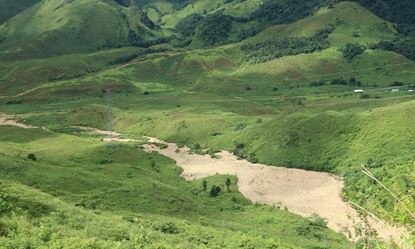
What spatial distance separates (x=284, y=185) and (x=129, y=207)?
3743cm

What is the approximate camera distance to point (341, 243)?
2432 inches

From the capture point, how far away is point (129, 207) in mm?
63844

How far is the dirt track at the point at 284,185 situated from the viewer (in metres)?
76.5

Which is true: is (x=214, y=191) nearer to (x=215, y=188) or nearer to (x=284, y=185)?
(x=215, y=188)

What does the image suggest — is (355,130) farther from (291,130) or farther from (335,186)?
(335,186)

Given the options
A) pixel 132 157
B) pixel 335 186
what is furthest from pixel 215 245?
Answer: pixel 132 157

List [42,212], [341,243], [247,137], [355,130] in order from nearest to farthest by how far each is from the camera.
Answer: [42,212] → [341,243] → [355,130] → [247,137]

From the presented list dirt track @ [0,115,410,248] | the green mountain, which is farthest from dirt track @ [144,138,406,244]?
the green mountain

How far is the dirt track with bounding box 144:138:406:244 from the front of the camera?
3012 inches

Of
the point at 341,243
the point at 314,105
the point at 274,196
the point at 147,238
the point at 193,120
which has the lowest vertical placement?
the point at 314,105

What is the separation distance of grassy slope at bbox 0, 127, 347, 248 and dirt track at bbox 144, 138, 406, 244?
150 inches

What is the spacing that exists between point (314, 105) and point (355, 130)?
5322 centimetres

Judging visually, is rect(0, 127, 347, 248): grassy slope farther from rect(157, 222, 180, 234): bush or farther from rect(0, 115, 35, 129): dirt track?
rect(0, 115, 35, 129): dirt track

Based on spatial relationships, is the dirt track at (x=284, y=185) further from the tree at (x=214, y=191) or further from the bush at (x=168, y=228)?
the bush at (x=168, y=228)
